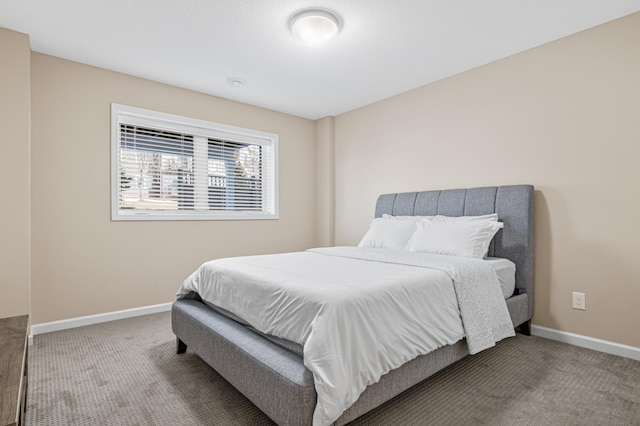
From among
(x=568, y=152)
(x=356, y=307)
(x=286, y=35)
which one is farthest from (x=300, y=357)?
(x=568, y=152)

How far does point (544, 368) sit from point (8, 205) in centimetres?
397

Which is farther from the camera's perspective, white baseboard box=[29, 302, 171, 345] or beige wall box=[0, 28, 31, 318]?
white baseboard box=[29, 302, 171, 345]

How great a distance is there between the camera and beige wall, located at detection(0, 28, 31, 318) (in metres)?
2.47

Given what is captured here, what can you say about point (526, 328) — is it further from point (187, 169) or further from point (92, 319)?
point (92, 319)

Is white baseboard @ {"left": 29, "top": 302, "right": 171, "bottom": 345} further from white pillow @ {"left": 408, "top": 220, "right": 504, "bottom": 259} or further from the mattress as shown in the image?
white pillow @ {"left": 408, "top": 220, "right": 504, "bottom": 259}

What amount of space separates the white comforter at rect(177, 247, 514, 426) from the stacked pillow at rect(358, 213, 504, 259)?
0.33 metres

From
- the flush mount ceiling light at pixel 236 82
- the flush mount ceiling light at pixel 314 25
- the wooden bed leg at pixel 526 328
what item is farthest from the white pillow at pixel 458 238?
the flush mount ceiling light at pixel 236 82

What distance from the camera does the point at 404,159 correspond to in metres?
3.81

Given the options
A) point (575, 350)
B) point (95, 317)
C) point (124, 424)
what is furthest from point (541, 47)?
point (95, 317)

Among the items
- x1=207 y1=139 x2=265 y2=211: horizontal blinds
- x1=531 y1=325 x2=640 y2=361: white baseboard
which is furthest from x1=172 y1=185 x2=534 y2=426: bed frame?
x1=207 y1=139 x2=265 y2=211: horizontal blinds

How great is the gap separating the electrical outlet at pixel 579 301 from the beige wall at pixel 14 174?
423 cm

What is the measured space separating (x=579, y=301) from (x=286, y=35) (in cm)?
305

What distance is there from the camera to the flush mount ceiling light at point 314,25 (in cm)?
228

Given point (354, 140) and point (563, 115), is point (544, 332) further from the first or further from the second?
point (354, 140)
